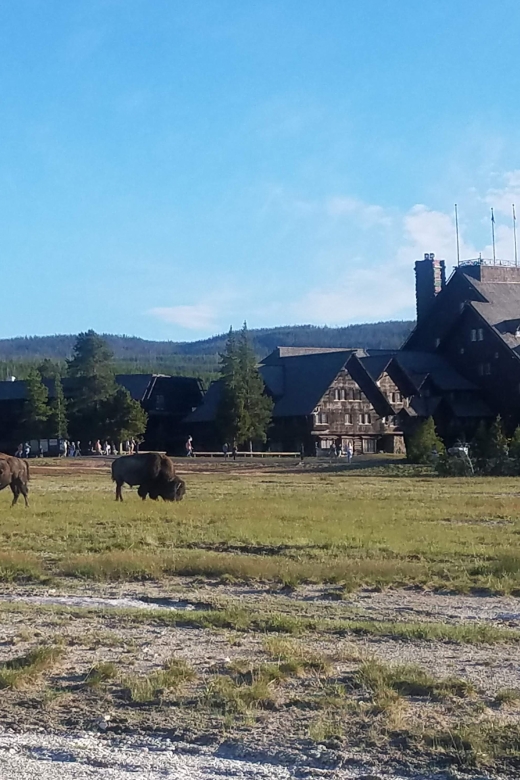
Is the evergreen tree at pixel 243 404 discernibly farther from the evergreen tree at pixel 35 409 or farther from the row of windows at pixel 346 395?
the evergreen tree at pixel 35 409

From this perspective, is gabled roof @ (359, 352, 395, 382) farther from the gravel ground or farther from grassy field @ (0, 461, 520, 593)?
the gravel ground

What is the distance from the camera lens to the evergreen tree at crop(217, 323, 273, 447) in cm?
8750

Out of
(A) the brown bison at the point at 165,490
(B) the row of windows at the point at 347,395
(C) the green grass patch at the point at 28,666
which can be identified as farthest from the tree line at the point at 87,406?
(C) the green grass patch at the point at 28,666

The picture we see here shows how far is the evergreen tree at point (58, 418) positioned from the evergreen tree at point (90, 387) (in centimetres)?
74

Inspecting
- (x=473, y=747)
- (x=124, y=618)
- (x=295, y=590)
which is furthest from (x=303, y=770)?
(x=295, y=590)

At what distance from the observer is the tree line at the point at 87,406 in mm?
91438

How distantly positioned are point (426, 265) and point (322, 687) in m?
106

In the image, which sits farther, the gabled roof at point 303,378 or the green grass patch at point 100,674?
the gabled roof at point 303,378

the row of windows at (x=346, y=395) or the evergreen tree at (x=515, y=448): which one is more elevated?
the row of windows at (x=346, y=395)

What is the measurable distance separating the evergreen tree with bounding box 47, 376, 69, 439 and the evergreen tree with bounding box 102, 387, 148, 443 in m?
5.12

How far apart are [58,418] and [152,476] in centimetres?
6543

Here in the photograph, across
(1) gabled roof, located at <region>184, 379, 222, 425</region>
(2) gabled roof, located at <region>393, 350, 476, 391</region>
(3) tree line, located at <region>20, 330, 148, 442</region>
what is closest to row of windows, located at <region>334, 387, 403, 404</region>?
(2) gabled roof, located at <region>393, 350, 476, 391</region>

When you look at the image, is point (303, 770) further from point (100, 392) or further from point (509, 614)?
point (100, 392)

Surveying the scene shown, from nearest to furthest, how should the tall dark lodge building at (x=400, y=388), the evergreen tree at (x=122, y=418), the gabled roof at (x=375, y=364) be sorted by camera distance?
the evergreen tree at (x=122, y=418) < the tall dark lodge building at (x=400, y=388) < the gabled roof at (x=375, y=364)
